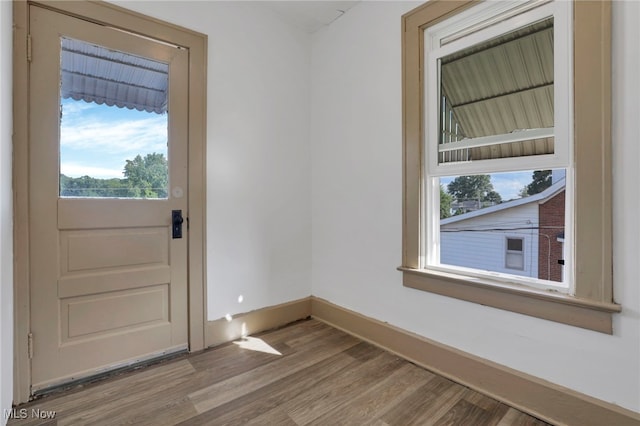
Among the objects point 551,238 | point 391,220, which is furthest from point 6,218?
point 551,238

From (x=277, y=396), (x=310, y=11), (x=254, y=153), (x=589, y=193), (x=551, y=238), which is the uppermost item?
(x=310, y=11)

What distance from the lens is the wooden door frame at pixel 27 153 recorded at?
1.68m

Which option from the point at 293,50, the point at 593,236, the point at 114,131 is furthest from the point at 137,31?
the point at 593,236

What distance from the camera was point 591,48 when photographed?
145 centimetres

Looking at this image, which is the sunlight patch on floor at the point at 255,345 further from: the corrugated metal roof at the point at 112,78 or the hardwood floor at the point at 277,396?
the corrugated metal roof at the point at 112,78

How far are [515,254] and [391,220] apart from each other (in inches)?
32.0

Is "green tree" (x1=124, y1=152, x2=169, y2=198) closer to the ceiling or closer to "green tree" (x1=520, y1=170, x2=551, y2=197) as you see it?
the ceiling

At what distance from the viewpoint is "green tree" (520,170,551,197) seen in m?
1.68

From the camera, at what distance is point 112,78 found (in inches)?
78.9

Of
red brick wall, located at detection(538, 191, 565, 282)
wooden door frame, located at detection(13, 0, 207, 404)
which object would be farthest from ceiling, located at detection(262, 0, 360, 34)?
red brick wall, located at detection(538, 191, 565, 282)

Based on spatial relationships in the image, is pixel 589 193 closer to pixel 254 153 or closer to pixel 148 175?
pixel 254 153

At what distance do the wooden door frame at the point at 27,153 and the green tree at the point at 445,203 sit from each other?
173 cm

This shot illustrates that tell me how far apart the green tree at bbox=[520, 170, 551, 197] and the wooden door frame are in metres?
2.13

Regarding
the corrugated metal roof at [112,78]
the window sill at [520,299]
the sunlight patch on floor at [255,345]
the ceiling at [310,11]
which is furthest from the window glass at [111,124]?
the window sill at [520,299]
